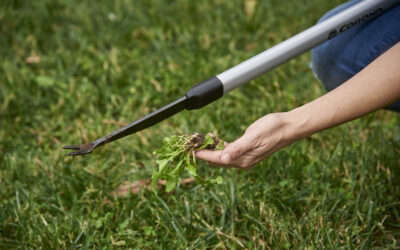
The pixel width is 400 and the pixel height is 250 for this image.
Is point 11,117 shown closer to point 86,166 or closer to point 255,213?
point 86,166

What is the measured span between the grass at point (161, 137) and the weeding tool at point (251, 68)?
0.56m

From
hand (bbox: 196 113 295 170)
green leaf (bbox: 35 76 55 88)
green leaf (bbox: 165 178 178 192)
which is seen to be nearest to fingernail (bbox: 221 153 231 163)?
hand (bbox: 196 113 295 170)

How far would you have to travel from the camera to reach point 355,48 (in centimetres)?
173

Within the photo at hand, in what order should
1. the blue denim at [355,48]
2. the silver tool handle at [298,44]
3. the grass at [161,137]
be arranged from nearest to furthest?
the silver tool handle at [298,44]
the blue denim at [355,48]
the grass at [161,137]

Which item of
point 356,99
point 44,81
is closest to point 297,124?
point 356,99

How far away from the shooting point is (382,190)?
1891mm

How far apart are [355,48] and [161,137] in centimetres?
109

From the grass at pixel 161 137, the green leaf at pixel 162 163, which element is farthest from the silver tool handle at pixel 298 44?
the grass at pixel 161 137

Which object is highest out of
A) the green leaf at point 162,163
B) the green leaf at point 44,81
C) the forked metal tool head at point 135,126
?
the green leaf at point 44,81

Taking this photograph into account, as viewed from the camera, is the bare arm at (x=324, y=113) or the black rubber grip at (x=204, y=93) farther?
the black rubber grip at (x=204, y=93)

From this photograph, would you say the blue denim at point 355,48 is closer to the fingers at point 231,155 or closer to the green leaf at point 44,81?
the fingers at point 231,155

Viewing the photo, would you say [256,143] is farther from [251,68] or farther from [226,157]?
[251,68]

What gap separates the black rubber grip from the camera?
1459 millimetres

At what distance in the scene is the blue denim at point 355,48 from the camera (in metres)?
1.62
